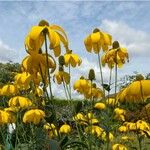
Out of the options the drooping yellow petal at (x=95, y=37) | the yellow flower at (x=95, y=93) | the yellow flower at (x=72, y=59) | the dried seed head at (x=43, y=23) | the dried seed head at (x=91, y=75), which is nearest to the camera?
the dried seed head at (x=43, y=23)

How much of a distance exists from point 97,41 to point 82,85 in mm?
1284

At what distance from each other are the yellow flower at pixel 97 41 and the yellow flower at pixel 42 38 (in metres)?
1.47

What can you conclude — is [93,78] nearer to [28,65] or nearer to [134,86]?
[134,86]

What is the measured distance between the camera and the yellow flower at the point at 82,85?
535 cm

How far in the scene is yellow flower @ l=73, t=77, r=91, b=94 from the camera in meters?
5.35

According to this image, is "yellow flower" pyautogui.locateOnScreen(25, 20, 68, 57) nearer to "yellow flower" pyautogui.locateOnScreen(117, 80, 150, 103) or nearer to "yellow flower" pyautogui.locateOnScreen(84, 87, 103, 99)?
"yellow flower" pyautogui.locateOnScreen(117, 80, 150, 103)

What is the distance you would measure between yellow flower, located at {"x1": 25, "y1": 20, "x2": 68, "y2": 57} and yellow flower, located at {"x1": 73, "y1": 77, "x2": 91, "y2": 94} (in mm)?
2590

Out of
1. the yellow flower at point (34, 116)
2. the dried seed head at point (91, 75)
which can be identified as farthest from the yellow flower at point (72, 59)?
the yellow flower at point (34, 116)

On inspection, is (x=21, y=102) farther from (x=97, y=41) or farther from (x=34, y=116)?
(x=97, y=41)

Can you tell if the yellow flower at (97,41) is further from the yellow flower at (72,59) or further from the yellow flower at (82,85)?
the yellow flower at (82,85)

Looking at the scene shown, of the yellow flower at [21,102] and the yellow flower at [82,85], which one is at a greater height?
the yellow flower at [82,85]

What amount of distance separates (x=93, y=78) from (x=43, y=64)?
242cm

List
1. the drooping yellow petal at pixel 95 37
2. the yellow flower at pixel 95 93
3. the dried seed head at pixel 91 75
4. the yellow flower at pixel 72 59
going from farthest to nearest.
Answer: the yellow flower at pixel 95 93, the dried seed head at pixel 91 75, the yellow flower at pixel 72 59, the drooping yellow petal at pixel 95 37

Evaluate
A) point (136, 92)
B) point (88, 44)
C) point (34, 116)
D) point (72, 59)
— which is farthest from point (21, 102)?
point (136, 92)
